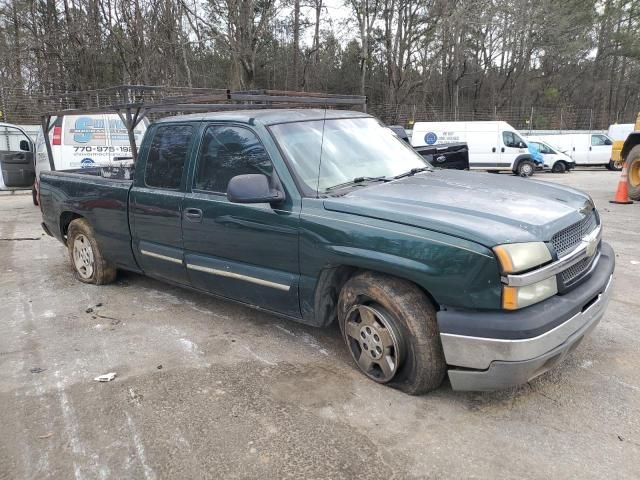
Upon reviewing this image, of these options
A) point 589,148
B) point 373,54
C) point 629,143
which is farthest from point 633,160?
point 373,54

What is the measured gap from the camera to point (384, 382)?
3.25 m

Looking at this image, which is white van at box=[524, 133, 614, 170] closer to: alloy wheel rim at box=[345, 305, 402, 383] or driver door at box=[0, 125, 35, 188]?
driver door at box=[0, 125, 35, 188]

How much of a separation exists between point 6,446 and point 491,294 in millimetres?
2773

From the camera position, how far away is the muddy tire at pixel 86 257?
552 cm

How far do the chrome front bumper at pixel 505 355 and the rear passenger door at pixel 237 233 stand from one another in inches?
47.9

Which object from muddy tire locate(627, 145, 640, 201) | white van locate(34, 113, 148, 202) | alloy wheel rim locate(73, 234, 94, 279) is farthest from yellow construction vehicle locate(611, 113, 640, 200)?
alloy wheel rim locate(73, 234, 94, 279)

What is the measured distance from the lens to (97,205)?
17.1ft

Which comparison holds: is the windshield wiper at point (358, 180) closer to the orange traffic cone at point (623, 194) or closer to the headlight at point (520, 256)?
the headlight at point (520, 256)

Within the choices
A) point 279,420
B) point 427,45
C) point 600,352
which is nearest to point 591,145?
point 427,45

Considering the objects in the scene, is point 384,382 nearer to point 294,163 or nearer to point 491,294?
point 491,294

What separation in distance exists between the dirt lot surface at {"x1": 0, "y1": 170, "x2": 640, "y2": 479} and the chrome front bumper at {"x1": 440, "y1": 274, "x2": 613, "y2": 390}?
0.94ft

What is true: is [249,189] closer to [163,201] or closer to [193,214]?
[193,214]

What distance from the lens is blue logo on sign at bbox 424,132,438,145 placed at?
2061cm

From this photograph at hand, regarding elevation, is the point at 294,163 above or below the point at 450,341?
above
